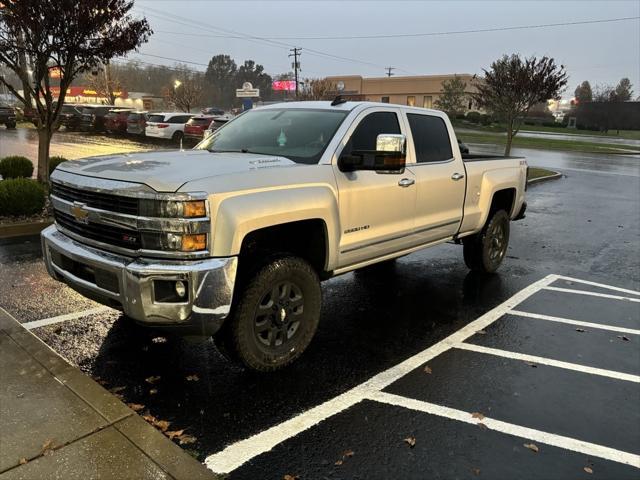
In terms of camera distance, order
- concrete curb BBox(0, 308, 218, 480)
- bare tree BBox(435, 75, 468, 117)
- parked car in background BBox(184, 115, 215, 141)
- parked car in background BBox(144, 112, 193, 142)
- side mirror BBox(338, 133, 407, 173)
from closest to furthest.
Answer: concrete curb BBox(0, 308, 218, 480), side mirror BBox(338, 133, 407, 173), parked car in background BBox(184, 115, 215, 141), parked car in background BBox(144, 112, 193, 142), bare tree BBox(435, 75, 468, 117)

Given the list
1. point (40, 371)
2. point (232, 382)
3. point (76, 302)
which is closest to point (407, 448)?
point (232, 382)

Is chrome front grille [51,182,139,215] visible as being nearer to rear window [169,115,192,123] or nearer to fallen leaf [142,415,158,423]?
fallen leaf [142,415,158,423]

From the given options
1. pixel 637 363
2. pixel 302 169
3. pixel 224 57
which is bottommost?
pixel 637 363

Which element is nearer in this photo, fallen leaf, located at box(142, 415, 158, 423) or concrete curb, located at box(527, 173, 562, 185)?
fallen leaf, located at box(142, 415, 158, 423)

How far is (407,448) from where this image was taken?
120 inches

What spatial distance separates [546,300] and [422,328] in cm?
186

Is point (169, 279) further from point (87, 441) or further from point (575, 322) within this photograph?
point (575, 322)

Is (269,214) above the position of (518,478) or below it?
above

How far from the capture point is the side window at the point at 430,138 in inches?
206

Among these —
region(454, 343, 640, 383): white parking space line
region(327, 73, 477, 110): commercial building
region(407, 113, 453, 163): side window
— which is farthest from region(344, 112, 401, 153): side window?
region(327, 73, 477, 110): commercial building

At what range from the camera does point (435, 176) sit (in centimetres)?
524

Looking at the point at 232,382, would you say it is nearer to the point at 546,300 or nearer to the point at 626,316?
the point at 546,300

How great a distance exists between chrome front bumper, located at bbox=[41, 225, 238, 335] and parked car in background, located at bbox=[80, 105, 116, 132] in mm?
30037

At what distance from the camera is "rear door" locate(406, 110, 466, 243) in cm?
510
